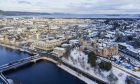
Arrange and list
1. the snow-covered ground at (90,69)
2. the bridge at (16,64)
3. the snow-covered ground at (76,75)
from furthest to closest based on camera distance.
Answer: the bridge at (16,64)
the snow-covered ground at (90,69)
the snow-covered ground at (76,75)

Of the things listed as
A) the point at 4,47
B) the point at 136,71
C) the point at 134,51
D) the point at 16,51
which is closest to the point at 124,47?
the point at 134,51

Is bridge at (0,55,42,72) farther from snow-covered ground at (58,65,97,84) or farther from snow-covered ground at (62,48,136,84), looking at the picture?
snow-covered ground at (58,65,97,84)

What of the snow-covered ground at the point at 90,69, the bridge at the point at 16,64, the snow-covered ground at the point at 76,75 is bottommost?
the bridge at the point at 16,64

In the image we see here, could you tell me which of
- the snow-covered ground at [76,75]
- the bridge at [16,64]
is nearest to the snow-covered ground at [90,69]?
the snow-covered ground at [76,75]

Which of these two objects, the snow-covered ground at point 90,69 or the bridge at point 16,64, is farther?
the bridge at point 16,64

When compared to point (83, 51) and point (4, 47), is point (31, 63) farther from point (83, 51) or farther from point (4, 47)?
point (4, 47)

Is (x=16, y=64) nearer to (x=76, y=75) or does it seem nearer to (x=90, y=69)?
(x=76, y=75)

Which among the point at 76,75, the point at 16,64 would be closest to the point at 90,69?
the point at 76,75

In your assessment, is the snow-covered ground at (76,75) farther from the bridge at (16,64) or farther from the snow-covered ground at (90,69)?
the bridge at (16,64)

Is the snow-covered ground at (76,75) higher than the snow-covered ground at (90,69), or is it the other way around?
the snow-covered ground at (90,69)

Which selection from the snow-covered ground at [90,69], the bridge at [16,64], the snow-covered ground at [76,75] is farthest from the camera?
the bridge at [16,64]
